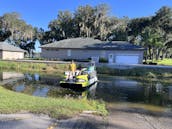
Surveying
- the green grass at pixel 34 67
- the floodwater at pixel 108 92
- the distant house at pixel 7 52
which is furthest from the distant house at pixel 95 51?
the floodwater at pixel 108 92

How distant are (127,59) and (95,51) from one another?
599 centimetres

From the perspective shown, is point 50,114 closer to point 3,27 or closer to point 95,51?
point 95,51

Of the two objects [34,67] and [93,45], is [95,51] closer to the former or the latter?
[93,45]

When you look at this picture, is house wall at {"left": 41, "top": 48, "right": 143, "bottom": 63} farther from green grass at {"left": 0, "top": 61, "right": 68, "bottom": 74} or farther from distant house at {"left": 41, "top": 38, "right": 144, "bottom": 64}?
green grass at {"left": 0, "top": 61, "right": 68, "bottom": 74}

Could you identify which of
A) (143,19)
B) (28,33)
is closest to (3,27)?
(28,33)

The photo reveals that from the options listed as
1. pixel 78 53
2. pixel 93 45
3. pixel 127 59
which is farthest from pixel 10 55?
pixel 127 59

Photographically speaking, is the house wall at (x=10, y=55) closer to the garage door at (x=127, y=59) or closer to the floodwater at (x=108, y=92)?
the garage door at (x=127, y=59)

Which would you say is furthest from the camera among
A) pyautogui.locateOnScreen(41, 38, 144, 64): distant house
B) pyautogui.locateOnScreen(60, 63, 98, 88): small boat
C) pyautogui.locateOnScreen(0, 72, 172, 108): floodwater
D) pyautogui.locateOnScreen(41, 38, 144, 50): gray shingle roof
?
pyautogui.locateOnScreen(41, 38, 144, 50): gray shingle roof

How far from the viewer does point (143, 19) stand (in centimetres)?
5791

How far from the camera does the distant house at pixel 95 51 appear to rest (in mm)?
41312

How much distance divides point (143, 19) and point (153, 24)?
3.03m

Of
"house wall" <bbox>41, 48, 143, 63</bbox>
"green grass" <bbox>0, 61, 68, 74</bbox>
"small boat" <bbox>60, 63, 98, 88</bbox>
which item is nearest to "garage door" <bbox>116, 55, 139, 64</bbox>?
"house wall" <bbox>41, 48, 143, 63</bbox>

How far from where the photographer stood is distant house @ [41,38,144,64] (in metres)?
41.3

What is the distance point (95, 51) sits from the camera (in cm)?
4394
